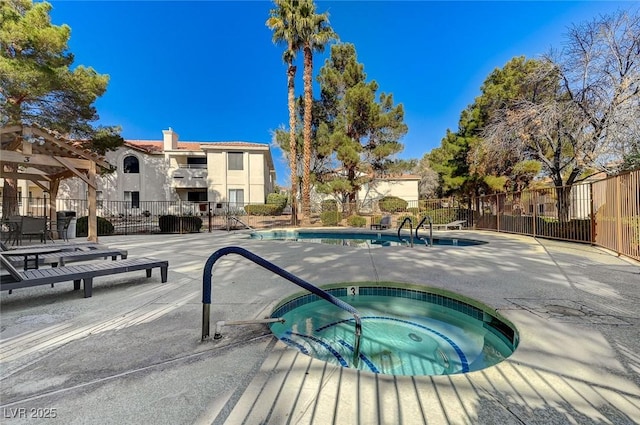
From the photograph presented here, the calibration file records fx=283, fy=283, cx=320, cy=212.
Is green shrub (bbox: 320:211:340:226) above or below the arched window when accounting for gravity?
below

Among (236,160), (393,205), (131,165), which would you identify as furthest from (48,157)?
(393,205)

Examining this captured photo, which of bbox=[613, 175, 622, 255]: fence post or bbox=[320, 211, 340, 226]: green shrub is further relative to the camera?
bbox=[320, 211, 340, 226]: green shrub

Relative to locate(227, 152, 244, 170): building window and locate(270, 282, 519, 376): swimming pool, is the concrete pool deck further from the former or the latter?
locate(227, 152, 244, 170): building window

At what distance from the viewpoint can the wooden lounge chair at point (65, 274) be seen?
10.1 feet

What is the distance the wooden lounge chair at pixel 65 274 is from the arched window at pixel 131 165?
23105mm

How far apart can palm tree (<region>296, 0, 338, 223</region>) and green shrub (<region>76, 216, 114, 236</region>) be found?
34.0ft

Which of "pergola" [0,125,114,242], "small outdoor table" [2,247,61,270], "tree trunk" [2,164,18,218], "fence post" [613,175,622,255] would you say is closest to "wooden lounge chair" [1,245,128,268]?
"small outdoor table" [2,247,61,270]

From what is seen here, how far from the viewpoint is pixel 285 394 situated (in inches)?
72.4

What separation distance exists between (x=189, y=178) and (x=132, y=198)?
486 cm

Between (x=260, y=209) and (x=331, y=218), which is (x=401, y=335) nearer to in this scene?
(x=331, y=218)

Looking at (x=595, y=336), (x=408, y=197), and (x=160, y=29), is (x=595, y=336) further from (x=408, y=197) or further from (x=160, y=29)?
(x=408, y=197)

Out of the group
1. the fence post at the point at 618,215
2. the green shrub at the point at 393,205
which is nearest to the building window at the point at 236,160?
the green shrub at the point at 393,205

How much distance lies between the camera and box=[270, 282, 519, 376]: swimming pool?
2955 millimetres

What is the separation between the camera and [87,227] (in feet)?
41.2
